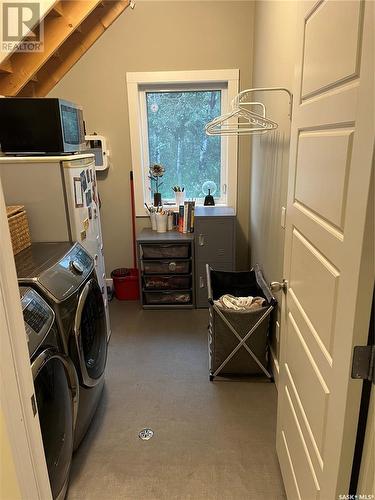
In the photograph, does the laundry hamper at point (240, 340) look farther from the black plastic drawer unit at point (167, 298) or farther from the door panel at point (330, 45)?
the door panel at point (330, 45)

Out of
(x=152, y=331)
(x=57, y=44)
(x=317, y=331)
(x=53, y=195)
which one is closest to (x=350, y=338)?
(x=317, y=331)

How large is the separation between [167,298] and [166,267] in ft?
1.06

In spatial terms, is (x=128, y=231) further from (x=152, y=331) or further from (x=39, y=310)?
(x=39, y=310)

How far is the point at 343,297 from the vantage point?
86cm

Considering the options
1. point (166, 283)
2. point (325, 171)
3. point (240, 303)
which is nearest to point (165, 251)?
point (166, 283)

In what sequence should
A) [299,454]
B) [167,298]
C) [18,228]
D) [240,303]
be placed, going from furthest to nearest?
[167,298] < [240,303] < [18,228] < [299,454]

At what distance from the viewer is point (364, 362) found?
2.67 feet

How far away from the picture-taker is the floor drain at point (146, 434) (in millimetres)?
1936

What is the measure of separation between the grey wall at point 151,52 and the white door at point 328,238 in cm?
218

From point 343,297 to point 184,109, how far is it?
10.1 feet

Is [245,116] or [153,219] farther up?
[245,116]

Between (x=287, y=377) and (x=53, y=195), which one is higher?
(x=53, y=195)

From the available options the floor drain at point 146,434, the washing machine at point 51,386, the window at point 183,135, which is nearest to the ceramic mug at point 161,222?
the window at point 183,135

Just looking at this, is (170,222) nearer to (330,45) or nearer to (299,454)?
(299,454)
